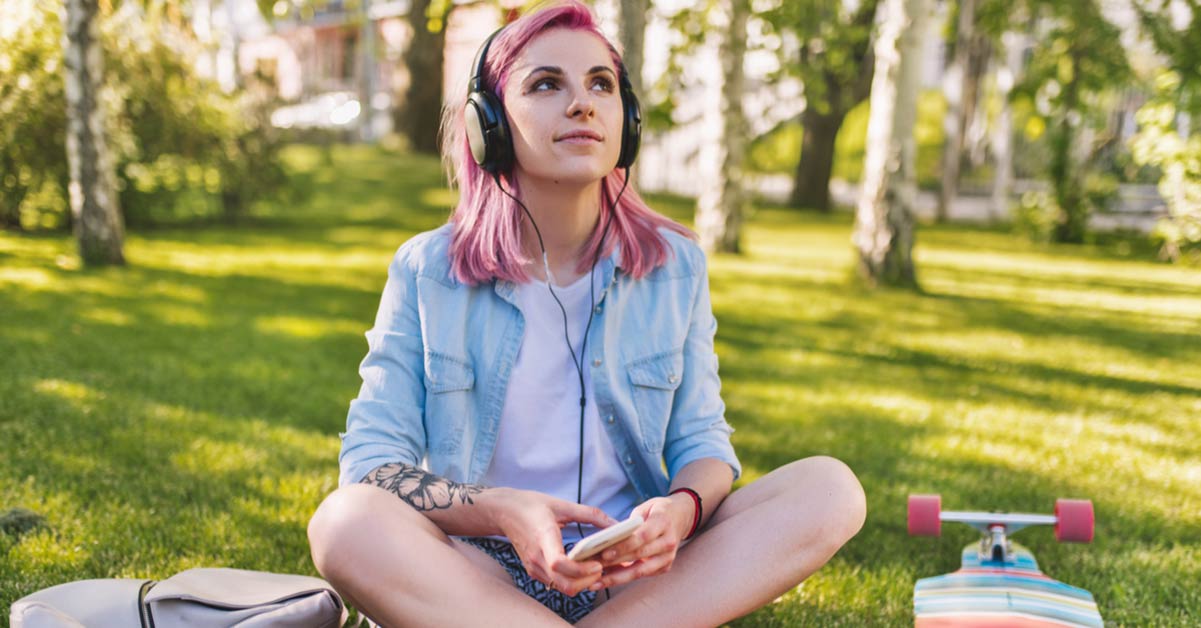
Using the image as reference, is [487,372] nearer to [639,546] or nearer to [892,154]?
[639,546]

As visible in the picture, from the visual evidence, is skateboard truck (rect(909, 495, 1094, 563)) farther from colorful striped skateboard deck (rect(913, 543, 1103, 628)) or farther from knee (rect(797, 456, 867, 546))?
knee (rect(797, 456, 867, 546))

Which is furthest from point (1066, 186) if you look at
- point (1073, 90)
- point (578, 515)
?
point (578, 515)

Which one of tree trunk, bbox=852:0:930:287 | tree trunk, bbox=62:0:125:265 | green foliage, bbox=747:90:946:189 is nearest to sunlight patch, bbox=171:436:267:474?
tree trunk, bbox=62:0:125:265

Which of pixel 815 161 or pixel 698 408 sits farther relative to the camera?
pixel 815 161

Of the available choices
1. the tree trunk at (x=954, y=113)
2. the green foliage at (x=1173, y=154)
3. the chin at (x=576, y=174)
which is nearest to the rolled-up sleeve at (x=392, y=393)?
the chin at (x=576, y=174)

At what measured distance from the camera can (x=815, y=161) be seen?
1727 cm

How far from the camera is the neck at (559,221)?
2.65m

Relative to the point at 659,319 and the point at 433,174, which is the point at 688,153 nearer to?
the point at 433,174

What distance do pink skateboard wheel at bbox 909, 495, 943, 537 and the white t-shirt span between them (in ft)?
3.59

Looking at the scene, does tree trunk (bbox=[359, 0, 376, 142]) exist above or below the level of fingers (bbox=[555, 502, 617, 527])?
above

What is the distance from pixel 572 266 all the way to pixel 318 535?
895 mm

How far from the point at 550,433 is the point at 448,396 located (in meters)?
0.25

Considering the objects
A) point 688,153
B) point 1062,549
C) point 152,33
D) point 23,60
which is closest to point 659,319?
point 1062,549

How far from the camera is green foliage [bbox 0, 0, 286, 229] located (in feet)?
30.4
